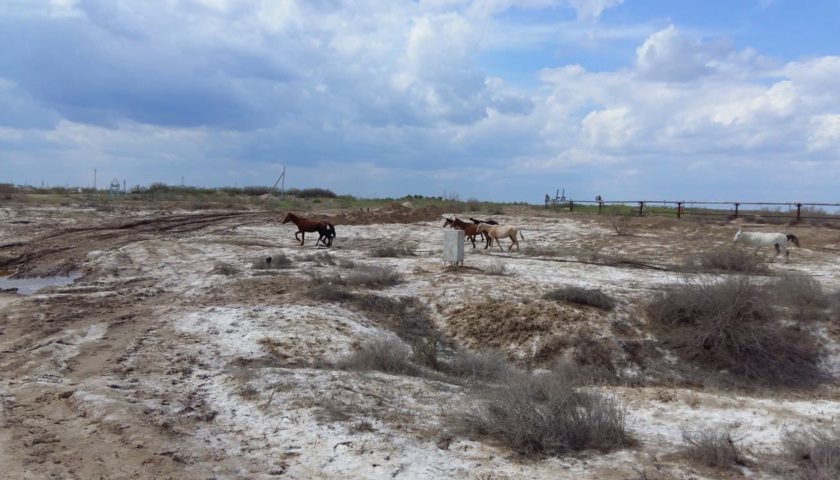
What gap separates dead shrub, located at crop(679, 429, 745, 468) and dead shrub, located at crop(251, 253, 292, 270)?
14.8 metres

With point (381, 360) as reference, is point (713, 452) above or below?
above

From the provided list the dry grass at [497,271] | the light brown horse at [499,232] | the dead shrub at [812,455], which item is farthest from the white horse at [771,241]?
the dead shrub at [812,455]

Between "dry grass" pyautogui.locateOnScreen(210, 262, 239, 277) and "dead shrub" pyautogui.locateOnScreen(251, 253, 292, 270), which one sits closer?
"dry grass" pyautogui.locateOnScreen(210, 262, 239, 277)

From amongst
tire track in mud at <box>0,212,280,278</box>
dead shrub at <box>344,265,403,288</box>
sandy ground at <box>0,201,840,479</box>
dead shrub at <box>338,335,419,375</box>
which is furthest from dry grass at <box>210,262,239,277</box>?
dead shrub at <box>338,335,419,375</box>

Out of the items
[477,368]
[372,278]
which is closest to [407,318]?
[372,278]

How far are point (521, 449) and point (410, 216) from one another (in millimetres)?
36069

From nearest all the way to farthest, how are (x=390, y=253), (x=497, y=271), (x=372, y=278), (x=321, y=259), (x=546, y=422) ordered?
(x=546, y=422), (x=372, y=278), (x=497, y=271), (x=321, y=259), (x=390, y=253)

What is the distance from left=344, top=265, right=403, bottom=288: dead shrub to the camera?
58.9ft

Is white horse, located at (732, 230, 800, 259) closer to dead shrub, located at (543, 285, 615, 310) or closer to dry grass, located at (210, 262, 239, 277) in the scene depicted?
dead shrub, located at (543, 285, 615, 310)

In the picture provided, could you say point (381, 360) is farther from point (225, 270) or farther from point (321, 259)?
point (321, 259)

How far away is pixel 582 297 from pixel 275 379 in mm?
9449

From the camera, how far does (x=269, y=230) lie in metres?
34.1

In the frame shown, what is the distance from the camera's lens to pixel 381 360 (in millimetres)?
10695

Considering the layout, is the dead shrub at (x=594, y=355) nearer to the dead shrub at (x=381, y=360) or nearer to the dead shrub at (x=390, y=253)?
the dead shrub at (x=381, y=360)
